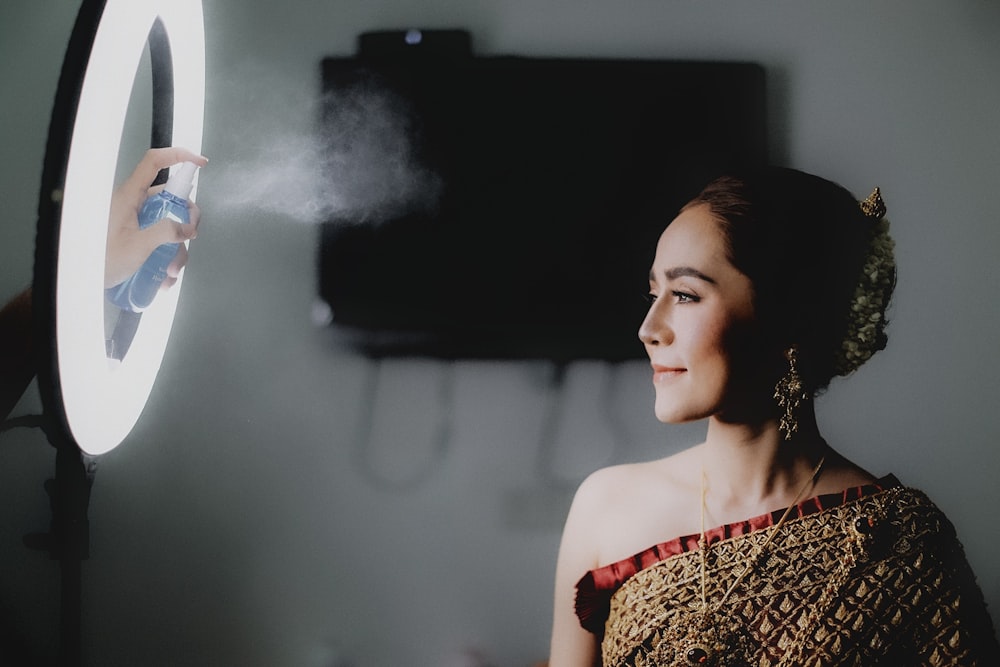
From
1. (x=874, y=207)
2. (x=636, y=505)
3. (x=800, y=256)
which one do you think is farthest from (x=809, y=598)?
(x=874, y=207)

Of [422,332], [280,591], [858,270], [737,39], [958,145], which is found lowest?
[280,591]

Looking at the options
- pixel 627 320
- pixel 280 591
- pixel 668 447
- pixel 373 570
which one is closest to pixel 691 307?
pixel 627 320

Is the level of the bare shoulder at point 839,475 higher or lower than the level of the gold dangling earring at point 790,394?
lower

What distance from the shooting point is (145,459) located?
1362mm

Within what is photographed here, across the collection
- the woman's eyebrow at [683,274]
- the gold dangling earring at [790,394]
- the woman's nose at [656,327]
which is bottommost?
the gold dangling earring at [790,394]

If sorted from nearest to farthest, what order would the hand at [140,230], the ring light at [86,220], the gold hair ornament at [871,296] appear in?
the ring light at [86,220], the hand at [140,230], the gold hair ornament at [871,296]

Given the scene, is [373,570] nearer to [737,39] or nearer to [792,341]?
[792,341]

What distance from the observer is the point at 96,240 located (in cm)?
99

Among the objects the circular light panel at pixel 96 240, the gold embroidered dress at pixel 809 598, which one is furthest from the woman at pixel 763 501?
Answer: the circular light panel at pixel 96 240

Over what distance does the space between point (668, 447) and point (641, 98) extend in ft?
2.00

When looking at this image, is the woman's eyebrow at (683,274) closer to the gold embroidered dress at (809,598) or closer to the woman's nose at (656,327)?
the woman's nose at (656,327)

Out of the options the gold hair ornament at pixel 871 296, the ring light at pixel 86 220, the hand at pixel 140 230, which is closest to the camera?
the ring light at pixel 86 220

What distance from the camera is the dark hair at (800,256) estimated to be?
47.5 inches

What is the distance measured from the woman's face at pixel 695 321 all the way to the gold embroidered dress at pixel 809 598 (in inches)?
8.5
